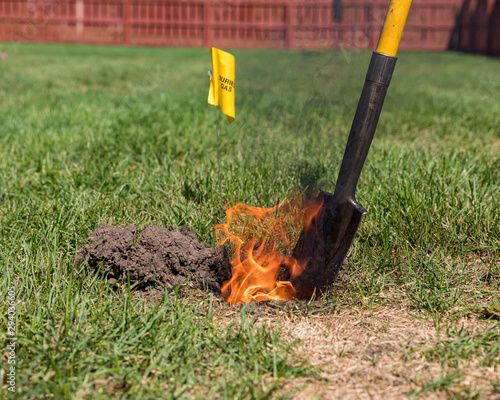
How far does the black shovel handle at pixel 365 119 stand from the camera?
6.21ft

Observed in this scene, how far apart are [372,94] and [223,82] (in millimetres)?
685

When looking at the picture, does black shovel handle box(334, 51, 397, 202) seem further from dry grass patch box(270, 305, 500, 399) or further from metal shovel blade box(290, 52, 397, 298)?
dry grass patch box(270, 305, 500, 399)

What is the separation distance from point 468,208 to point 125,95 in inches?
195

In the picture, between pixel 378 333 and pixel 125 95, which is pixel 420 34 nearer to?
pixel 125 95

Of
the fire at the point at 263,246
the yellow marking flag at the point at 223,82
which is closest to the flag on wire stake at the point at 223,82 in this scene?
the yellow marking flag at the point at 223,82

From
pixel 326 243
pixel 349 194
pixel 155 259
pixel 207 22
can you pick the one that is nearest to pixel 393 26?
Answer: pixel 349 194

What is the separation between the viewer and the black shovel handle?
6.21 ft

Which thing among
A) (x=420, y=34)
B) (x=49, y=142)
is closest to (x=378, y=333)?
(x=49, y=142)

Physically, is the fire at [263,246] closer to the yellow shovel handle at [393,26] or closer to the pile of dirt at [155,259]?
the pile of dirt at [155,259]

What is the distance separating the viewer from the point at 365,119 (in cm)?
192

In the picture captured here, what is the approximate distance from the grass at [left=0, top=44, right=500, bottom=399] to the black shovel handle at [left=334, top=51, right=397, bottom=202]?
0.48 metres

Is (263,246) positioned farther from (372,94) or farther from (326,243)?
(372,94)

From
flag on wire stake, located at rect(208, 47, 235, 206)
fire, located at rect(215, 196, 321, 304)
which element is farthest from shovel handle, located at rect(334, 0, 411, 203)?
flag on wire stake, located at rect(208, 47, 235, 206)

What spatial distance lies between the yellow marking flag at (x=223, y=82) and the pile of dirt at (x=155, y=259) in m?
0.63
